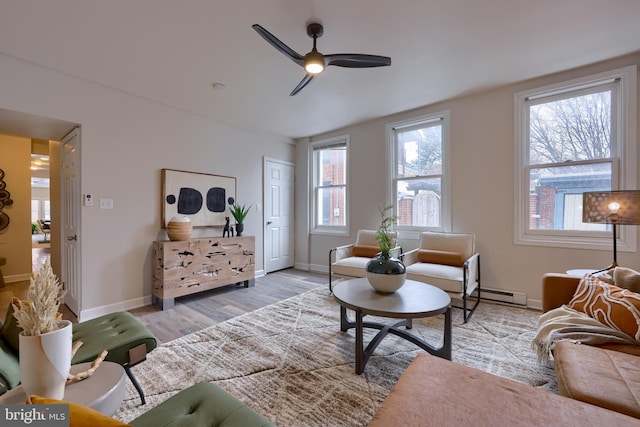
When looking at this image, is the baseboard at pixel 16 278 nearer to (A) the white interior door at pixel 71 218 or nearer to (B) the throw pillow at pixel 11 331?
(A) the white interior door at pixel 71 218

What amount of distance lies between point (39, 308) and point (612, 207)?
3.56 metres

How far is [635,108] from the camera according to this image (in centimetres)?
253

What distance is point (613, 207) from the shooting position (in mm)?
2131

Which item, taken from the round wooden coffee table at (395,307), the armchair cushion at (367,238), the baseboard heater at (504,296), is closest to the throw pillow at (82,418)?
the round wooden coffee table at (395,307)

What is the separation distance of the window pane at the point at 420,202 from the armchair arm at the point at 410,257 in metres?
0.62

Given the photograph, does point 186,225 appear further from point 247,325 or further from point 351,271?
point 351,271

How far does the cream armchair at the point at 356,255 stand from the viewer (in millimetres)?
3379

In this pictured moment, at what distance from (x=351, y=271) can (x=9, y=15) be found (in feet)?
12.3

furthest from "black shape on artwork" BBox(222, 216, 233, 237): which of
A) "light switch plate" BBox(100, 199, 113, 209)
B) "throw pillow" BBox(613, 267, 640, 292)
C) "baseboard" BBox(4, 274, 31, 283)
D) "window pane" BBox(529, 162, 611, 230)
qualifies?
"throw pillow" BBox(613, 267, 640, 292)

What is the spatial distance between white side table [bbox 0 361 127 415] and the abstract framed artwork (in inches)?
103

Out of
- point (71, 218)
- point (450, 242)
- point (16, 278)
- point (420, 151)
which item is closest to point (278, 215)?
point (420, 151)

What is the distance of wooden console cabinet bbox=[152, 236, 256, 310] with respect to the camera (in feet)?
10.2

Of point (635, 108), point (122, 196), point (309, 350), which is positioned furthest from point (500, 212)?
point (122, 196)

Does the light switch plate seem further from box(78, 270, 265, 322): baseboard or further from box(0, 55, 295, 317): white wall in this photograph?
box(78, 270, 265, 322): baseboard
